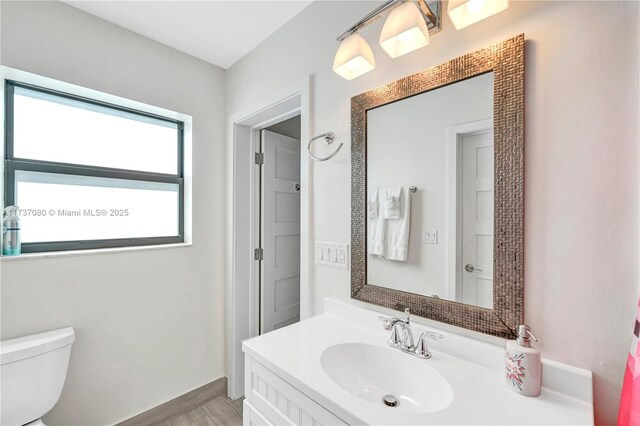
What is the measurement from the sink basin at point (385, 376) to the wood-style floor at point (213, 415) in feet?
4.20

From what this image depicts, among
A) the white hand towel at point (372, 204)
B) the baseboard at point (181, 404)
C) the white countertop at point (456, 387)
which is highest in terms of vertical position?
the white hand towel at point (372, 204)

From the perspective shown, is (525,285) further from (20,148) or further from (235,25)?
(20,148)

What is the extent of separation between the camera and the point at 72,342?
1414 millimetres

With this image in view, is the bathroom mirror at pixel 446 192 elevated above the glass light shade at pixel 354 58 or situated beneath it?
situated beneath

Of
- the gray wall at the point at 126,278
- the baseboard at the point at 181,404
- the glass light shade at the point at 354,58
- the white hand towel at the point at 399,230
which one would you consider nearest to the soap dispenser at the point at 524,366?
the white hand towel at the point at 399,230

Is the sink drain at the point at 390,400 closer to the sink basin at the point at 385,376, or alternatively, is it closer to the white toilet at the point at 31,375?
the sink basin at the point at 385,376

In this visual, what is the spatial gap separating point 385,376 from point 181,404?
1.65 metres

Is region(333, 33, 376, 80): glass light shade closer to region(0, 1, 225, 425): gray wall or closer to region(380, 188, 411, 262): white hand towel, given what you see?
region(380, 188, 411, 262): white hand towel

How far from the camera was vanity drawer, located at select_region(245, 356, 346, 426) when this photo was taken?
2.51 feet

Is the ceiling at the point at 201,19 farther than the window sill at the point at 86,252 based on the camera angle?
Yes

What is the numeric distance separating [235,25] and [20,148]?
1.32 meters

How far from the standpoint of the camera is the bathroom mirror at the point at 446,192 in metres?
0.84

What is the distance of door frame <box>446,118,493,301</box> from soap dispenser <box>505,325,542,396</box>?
22 cm

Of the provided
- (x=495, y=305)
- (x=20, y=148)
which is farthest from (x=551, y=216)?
(x=20, y=148)
